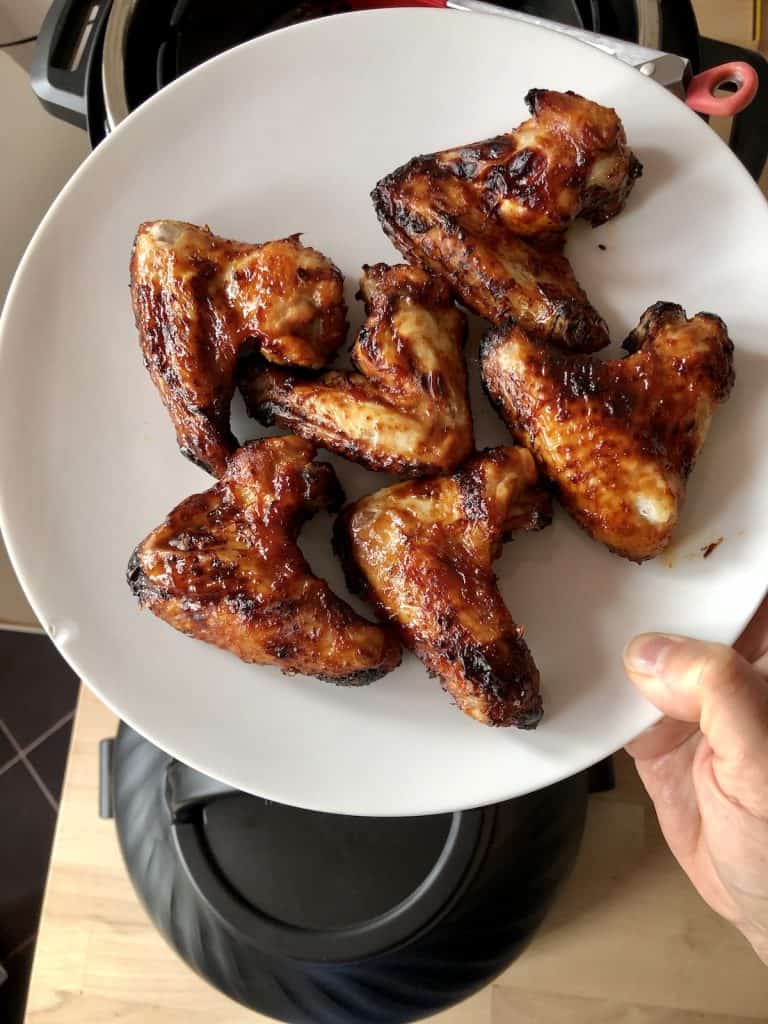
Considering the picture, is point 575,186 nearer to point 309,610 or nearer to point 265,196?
point 265,196

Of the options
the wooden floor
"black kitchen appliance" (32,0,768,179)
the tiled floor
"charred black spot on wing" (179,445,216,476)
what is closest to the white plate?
"charred black spot on wing" (179,445,216,476)

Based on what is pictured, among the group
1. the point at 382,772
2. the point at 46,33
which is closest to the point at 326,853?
the point at 382,772

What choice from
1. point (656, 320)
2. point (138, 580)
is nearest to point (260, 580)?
point (138, 580)

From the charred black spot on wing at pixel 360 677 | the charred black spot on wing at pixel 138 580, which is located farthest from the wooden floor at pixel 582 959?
the charred black spot on wing at pixel 138 580

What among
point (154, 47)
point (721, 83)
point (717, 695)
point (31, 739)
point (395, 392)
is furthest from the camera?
point (31, 739)

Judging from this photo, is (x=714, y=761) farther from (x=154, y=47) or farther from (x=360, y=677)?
(x=154, y=47)

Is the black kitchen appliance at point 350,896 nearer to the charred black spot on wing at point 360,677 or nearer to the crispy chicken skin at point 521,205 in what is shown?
the charred black spot on wing at point 360,677

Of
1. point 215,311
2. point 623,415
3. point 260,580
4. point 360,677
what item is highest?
point 215,311

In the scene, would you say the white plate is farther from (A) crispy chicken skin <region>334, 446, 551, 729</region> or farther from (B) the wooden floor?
(B) the wooden floor
